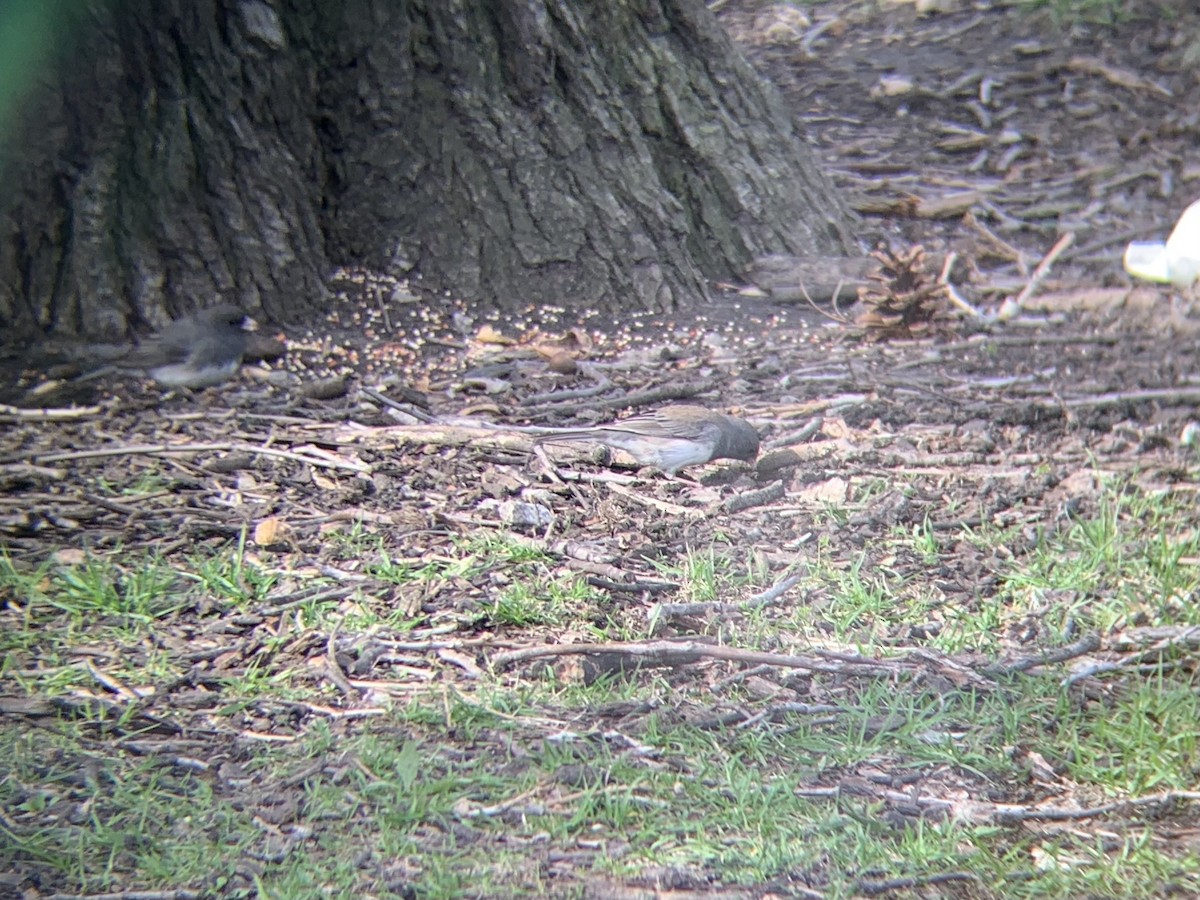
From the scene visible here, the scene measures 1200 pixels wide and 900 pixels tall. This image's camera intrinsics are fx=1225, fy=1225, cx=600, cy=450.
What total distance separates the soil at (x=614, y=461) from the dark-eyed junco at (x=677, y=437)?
0.06 m

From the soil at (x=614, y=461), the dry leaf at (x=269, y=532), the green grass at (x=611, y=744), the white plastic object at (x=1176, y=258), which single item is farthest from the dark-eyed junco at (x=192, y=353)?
the white plastic object at (x=1176, y=258)

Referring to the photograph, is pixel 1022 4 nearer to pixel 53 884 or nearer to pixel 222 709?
pixel 222 709

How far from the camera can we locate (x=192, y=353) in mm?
4012

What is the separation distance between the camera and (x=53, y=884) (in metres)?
2.13

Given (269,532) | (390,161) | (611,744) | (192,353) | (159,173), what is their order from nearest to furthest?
(611,744) < (269,532) < (192,353) < (159,173) < (390,161)

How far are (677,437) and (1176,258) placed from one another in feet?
8.45

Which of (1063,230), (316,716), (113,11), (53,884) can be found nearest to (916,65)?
(1063,230)

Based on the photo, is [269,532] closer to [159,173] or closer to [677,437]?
[677,437]

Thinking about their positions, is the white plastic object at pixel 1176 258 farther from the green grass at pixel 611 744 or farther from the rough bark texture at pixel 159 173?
the rough bark texture at pixel 159 173

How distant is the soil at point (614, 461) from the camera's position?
289 centimetres

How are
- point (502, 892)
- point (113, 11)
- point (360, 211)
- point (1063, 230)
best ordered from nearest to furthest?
point (502, 892), point (113, 11), point (360, 211), point (1063, 230)

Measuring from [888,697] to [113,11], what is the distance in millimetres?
3290

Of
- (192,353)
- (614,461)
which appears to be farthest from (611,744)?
(192,353)

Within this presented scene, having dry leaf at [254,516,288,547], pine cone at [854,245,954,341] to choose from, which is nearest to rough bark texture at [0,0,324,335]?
dry leaf at [254,516,288,547]
